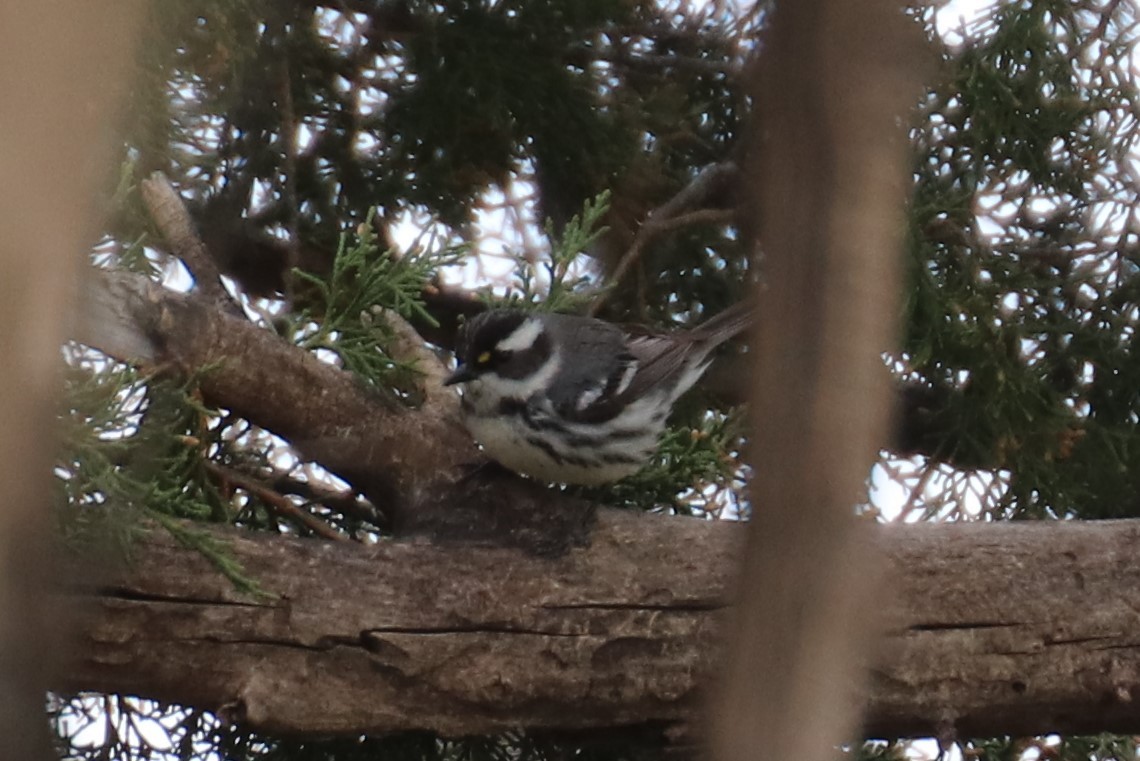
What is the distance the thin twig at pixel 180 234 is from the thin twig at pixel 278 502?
0.22 metres

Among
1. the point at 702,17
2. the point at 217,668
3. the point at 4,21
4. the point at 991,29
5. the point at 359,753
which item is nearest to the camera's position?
the point at 4,21

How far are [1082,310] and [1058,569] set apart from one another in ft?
1.62

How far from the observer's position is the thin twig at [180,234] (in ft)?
5.05

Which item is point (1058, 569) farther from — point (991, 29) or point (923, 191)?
point (991, 29)

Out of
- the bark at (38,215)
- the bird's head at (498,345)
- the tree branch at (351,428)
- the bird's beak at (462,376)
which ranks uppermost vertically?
Result: the bird's head at (498,345)

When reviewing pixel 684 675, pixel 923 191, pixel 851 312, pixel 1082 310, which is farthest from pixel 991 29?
pixel 851 312

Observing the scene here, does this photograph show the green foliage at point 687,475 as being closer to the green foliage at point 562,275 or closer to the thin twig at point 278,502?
the green foliage at point 562,275

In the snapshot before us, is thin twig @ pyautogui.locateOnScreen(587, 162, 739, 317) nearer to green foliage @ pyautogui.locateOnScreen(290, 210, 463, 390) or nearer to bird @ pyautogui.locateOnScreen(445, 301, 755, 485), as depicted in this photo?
bird @ pyautogui.locateOnScreen(445, 301, 755, 485)

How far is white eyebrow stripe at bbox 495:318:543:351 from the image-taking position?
1726mm

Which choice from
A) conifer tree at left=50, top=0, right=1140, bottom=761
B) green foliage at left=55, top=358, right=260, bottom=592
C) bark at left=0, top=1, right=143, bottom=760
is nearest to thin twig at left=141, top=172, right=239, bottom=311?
conifer tree at left=50, top=0, right=1140, bottom=761

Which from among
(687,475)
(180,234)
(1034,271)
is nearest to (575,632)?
(687,475)

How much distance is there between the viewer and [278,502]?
4.86 ft

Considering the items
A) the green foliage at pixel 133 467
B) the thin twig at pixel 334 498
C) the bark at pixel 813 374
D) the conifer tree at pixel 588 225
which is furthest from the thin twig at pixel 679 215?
the bark at pixel 813 374

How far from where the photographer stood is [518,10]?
70.3 inches
